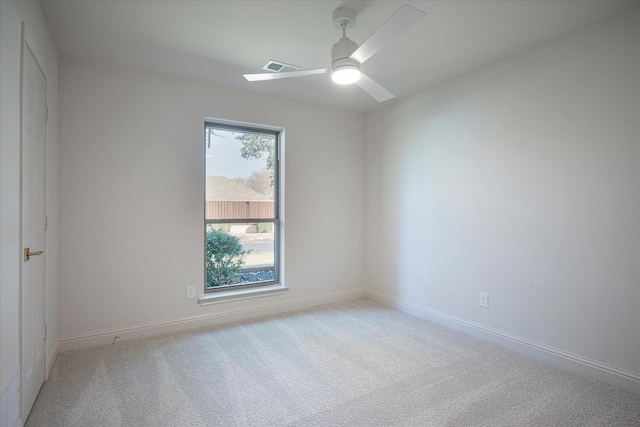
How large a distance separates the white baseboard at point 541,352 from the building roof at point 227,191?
221 centimetres

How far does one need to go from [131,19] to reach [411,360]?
321 centimetres

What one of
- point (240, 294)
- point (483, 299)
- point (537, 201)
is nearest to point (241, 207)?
point (240, 294)

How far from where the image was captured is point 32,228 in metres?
1.93

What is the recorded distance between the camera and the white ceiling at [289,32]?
2.06m

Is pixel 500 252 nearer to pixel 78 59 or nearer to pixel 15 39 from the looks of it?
pixel 15 39

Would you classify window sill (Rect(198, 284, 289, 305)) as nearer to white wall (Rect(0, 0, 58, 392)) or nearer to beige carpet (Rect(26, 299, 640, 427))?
beige carpet (Rect(26, 299, 640, 427))

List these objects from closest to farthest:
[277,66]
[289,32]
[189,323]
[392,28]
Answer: [392,28]
[289,32]
[277,66]
[189,323]

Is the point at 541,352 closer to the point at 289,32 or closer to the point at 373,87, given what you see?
the point at 373,87

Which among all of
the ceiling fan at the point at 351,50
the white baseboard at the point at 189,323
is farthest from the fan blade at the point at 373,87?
the white baseboard at the point at 189,323

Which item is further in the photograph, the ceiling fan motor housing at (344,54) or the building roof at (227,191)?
the building roof at (227,191)

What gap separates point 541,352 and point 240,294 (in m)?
2.77

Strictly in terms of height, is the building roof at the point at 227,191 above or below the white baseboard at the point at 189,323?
above

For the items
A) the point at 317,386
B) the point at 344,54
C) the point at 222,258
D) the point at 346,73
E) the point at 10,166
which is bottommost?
the point at 317,386

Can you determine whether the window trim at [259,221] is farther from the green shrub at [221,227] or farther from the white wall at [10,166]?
the white wall at [10,166]
